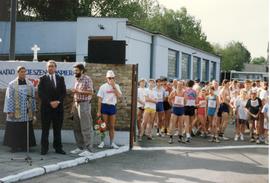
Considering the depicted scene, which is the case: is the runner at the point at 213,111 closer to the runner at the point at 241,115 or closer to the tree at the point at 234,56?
the runner at the point at 241,115

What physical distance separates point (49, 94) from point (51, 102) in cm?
18

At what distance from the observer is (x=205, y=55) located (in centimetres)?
5100

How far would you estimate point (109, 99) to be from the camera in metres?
13.4

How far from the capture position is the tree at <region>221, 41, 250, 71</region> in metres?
117

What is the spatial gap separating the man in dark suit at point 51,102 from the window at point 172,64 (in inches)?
1084

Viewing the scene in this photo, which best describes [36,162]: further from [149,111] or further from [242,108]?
[242,108]

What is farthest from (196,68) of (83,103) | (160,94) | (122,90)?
(83,103)

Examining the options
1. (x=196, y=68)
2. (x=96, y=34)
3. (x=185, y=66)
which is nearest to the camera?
(x=96, y=34)

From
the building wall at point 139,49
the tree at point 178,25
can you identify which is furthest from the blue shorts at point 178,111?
the tree at point 178,25

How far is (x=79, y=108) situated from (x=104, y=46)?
2.26 metres

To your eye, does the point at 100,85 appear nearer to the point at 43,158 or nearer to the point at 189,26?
the point at 43,158

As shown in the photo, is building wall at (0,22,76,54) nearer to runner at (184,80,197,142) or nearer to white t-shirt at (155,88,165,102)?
white t-shirt at (155,88,165,102)

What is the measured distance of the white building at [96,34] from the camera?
30.9 m

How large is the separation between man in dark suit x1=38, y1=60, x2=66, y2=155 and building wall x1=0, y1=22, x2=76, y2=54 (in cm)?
2234
